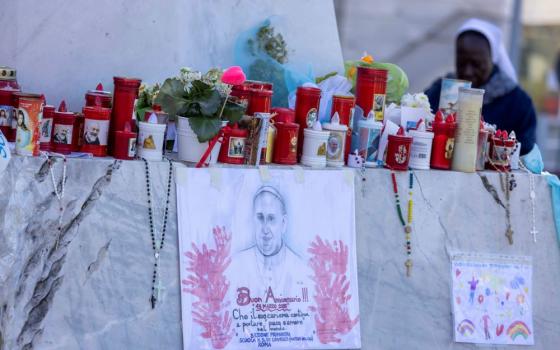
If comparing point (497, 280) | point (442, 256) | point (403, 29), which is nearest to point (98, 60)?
point (442, 256)

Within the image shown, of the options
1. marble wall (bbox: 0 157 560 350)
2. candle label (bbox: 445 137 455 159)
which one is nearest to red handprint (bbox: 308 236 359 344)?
marble wall (bbox: 0 157 560 350)

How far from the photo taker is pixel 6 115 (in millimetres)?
3740

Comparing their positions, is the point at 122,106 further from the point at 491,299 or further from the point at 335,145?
the point at 491,299

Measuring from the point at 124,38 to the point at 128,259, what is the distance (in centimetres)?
108

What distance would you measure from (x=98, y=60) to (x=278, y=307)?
1.33m

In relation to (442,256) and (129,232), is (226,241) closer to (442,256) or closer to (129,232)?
(129,232)

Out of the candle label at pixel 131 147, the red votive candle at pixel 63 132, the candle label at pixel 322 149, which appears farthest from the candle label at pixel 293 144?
the red votive candle at pixel 63 132

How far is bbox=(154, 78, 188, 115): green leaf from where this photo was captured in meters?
3.81

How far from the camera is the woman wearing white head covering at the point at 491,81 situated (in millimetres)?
5676

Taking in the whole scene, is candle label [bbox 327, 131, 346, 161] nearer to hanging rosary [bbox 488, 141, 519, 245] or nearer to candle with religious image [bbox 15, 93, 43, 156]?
hanging rosary [bbox 488, 141, 519, 245]

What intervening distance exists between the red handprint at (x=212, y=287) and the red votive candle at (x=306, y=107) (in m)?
0.58

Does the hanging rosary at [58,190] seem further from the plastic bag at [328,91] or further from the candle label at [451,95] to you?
the candle label at [451,95]

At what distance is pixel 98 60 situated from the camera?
4.20m

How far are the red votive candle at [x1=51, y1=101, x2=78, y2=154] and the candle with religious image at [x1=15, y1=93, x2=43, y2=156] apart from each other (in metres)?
0.15
